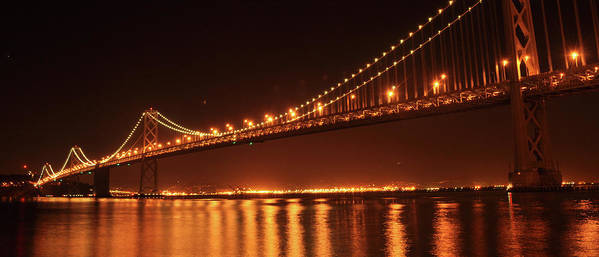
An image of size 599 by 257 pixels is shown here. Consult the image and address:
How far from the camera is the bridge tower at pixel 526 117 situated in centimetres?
2880

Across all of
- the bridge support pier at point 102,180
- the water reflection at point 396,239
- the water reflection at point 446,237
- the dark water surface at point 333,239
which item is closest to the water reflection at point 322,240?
the dark water surface at point 333,239

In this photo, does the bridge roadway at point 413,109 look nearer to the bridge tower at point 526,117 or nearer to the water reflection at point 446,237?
the bridge tower at point 526,117

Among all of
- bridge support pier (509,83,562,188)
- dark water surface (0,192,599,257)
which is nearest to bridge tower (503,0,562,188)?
bridge support pier (509,83,562,188)

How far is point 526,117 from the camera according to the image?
30.7m

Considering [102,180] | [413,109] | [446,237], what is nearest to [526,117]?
[413,109]

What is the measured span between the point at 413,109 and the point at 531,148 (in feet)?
31.0

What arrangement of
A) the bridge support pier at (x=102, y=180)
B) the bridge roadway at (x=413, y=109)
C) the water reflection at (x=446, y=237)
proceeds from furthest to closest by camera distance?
the bridge support pier at (x=102, y=180)
the bridge roadway at (x=413, y=109)
the water reflection at (x=446, y=237)

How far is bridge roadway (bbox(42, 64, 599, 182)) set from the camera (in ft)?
91.3

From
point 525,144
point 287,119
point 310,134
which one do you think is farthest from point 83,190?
point 525,144

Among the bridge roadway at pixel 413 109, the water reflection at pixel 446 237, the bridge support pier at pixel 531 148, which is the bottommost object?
the water reflection at pixel 446 237

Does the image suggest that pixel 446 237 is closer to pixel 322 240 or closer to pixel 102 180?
pixel 322 240

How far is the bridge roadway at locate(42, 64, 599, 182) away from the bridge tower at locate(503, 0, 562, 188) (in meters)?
0.94

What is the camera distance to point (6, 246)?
33.6 feet

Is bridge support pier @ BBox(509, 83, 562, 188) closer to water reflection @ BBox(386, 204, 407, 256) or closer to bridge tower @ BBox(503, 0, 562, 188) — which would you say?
bridge tower @ BBox(503, 0, 562, 188)
